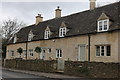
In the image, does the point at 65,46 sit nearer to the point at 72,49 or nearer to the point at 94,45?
the point at 72,49

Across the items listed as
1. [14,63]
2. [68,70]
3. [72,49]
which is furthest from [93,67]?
[14,63]

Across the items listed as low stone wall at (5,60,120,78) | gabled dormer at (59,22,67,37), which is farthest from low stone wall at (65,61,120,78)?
gabled dormer at (59,22,67,37)

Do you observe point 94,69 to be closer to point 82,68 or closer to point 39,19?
point 82,68

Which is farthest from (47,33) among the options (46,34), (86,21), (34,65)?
(86,21)

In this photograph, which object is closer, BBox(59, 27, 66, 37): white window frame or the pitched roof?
the pitched roof

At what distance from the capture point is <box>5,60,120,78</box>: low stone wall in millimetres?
17828

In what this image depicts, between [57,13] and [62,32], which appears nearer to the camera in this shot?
[62,32]

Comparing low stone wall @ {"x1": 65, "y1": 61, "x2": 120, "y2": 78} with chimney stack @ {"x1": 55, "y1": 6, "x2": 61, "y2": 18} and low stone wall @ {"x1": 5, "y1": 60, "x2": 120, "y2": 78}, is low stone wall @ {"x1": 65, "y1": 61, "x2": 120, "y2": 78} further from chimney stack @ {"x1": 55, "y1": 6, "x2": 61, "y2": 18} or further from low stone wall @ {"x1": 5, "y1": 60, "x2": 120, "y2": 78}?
chimney stack @ {"x1": 55, "y1": 6, "x2": 61, "y2": 18}

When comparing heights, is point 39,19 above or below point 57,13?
below

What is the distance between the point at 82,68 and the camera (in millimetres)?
20594

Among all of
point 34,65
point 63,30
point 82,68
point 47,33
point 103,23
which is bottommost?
point 34,65

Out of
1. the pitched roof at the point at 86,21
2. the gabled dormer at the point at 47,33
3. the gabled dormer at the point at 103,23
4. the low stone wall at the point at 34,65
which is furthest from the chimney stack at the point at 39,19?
the gabled dormer at the point at 103,23

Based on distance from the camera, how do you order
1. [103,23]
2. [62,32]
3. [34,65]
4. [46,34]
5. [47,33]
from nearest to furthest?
[103,23] → [34,65] → [62,32] → [47,33] → [46,34]

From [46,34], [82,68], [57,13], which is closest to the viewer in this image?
[82,68]
